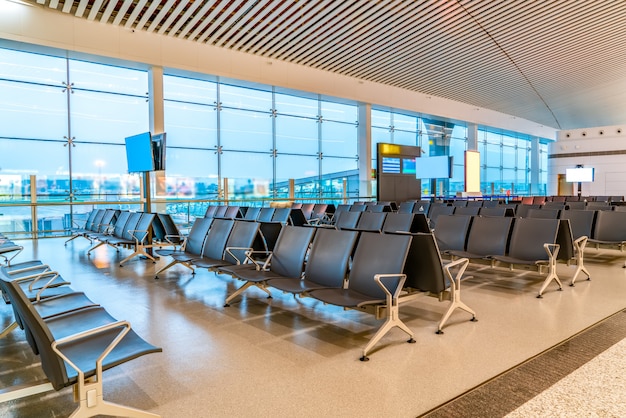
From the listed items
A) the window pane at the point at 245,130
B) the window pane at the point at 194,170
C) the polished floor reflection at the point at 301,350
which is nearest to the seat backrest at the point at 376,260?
the polished floor reflection at the point at 301,350

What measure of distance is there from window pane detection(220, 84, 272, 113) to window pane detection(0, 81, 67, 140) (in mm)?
4432

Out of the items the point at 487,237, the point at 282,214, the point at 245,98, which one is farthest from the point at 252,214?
the point at 245,98

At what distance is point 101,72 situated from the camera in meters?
11.1

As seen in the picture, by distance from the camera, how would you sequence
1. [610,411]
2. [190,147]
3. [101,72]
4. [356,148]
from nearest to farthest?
[610,411] → [101,72] → [190,147] → [356,148]

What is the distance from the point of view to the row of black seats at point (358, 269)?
302 cm

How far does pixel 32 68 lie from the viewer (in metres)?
10.2

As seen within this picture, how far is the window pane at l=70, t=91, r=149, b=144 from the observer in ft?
35.6

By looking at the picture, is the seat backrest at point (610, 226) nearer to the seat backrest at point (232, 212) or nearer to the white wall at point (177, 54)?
the seat backrest at point (232, 212)

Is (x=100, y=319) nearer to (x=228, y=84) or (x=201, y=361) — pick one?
(x=201, y=361)

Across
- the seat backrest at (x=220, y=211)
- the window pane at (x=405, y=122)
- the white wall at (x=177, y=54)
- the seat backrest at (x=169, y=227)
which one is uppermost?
the white wall at (x=177, y=54)

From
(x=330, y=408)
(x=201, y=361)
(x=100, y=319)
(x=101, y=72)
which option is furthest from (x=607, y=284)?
(x=101, y=72)

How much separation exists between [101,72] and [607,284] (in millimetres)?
11844

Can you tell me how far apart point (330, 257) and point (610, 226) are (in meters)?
4.60

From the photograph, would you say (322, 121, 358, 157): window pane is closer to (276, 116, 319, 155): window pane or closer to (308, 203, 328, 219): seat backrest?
(276, 116, 319, 155): window pane
